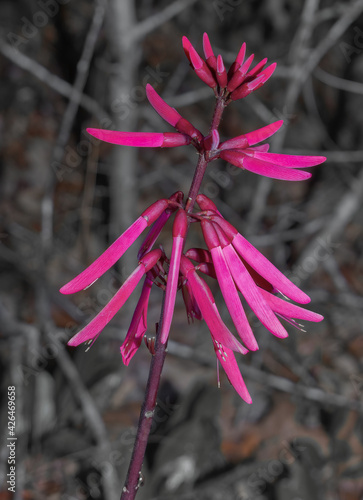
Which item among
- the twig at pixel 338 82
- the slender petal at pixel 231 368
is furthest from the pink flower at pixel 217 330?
the twig at pixel 338 82

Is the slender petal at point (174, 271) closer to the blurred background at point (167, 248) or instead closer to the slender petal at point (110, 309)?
the slender petal at point (110, 309)

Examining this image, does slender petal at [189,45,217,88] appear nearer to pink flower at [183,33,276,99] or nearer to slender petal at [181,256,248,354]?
pink flower at [183,33,276,99]

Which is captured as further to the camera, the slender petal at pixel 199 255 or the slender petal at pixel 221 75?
the slender petal at pixel 199 255

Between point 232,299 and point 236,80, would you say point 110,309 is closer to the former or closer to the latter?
point 232,299

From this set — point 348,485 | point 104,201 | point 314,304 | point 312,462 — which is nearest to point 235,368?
point 312,462

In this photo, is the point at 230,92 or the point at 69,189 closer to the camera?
the point at 230,92

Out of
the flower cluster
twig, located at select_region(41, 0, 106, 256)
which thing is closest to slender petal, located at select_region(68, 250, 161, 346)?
the flower cluster

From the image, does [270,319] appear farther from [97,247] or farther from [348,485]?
[97,247]
